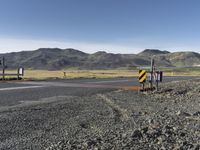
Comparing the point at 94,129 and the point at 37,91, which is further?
the point at 37,91

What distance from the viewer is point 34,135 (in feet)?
19.0

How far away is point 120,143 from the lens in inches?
198

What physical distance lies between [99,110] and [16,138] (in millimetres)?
3808

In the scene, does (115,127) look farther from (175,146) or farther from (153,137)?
(175,146)

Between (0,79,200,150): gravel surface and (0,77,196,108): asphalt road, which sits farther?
(0,77,196,108): asphalt road

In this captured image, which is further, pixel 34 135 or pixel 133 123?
pixel 133 123

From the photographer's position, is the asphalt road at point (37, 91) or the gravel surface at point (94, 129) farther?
the asphalt road at point (37, 91)

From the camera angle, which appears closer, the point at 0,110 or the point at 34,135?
the point at 34,135

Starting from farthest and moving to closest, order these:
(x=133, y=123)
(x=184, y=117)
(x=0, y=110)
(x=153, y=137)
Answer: (x=0, y=110) < (x=184, y=117) < (x=133, y=123) < (x=153, y=137)

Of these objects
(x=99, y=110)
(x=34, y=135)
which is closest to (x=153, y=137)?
(x=34, y=135)

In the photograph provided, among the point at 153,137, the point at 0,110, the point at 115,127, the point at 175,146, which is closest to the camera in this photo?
the point at 175,146

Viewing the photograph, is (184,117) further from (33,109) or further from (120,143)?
(33,109)

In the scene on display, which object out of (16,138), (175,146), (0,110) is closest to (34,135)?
(16,138)

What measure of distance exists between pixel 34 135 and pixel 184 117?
4057 mm
